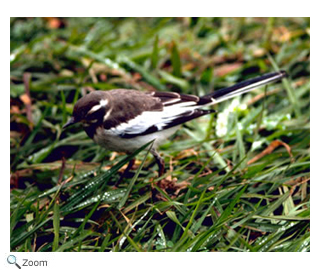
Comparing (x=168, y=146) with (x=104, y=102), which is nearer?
(x=104, y=102)

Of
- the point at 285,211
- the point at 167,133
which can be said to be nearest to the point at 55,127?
the point at 167,133

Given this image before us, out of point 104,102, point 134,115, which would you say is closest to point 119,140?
point 134,115

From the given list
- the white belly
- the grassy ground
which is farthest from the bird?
the grassy ground

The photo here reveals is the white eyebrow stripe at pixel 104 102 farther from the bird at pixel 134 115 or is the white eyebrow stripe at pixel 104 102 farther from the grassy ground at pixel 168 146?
the grassy ground at pixel 168 146
